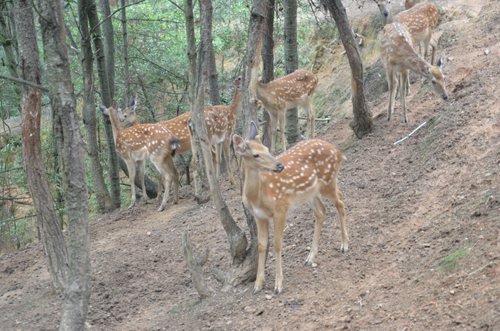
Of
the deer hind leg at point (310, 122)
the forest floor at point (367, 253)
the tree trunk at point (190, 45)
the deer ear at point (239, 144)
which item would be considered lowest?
the forest floor at point (367, 253)

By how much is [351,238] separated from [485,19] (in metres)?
8.94

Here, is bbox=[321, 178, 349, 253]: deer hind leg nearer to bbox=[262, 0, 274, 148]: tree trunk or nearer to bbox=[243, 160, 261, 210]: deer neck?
bbox=[243, 160, 261, 210]: deer neck

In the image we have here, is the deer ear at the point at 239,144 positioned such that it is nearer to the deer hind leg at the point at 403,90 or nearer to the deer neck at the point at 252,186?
the deer neck at the point at 252,186

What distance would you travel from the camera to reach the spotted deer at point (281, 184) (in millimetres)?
4910

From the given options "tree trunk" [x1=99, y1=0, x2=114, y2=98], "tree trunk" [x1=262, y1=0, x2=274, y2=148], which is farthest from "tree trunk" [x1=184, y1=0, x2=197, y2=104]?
"tree trunk" [x1=99, y1=0, x2=114, y2=98]

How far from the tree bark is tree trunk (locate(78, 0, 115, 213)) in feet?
14.2

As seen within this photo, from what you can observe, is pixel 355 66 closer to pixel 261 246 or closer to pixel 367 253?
pixel 367 253

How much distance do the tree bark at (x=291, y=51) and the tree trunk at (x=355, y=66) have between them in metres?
1.82

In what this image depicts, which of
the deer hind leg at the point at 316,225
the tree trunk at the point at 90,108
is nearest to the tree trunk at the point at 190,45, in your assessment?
the deer hind leg at the point at 316,225

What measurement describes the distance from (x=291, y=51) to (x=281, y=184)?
Answer: 263 inches

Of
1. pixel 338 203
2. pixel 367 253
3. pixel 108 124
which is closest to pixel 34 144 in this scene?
pixel 338 203

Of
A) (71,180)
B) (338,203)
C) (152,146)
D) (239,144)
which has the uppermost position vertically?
(239,144)

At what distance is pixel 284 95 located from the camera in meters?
9.96

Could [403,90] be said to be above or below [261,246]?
above
